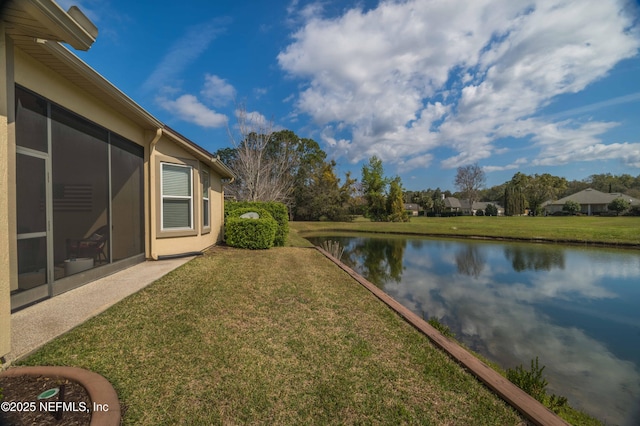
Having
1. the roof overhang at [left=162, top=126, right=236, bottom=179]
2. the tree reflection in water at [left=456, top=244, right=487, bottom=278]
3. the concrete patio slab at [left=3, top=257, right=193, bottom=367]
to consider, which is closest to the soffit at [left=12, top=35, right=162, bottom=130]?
the roof overhang at [left=162, top=126, right=236, bottom=179]

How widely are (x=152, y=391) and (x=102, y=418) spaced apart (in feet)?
1.39

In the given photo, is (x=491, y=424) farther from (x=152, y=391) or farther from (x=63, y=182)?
(x=63, y=182)

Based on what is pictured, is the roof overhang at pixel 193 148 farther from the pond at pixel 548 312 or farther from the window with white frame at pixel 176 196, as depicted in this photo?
the pond at pixel 548 312

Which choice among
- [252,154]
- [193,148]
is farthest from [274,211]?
[252,154]

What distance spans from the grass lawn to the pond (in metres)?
2.09

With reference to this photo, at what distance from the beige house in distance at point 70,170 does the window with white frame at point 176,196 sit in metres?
0.03

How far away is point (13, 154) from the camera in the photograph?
304cm

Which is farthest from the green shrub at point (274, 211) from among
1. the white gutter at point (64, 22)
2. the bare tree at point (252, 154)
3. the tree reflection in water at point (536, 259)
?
the tree reflection in water at point (536, 259)

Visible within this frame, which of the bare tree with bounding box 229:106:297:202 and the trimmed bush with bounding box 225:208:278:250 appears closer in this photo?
the trimmed bush with bounding box 225:208:278:250

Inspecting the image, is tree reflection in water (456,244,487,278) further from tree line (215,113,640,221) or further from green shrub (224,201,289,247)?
tree line (215,113,640,221)

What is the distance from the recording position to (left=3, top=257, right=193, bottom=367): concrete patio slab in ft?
8.90

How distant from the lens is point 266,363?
279cm

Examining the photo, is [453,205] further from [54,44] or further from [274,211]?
[54,44]

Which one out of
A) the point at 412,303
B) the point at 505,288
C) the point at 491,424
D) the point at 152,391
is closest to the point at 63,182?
the point at 152,391
